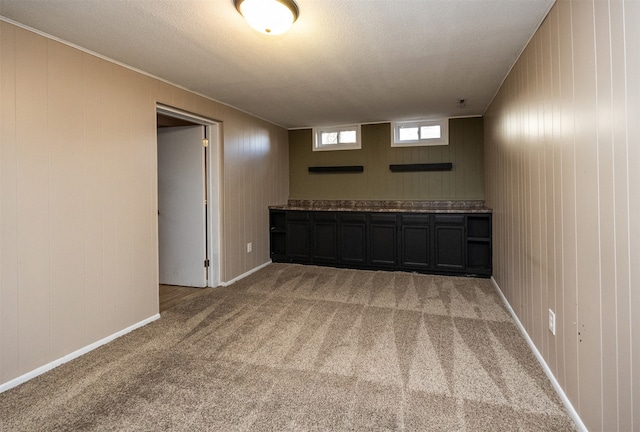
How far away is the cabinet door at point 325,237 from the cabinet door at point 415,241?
1021 millimetres

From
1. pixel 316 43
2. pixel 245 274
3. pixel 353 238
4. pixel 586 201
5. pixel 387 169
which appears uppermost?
pixel 316 43

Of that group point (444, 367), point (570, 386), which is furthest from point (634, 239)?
point (444, 367)

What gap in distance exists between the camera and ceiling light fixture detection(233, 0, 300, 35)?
1.77 m

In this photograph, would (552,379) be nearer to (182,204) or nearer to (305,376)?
(305,376)

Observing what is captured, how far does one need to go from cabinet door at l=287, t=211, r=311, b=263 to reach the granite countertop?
0.48 feet

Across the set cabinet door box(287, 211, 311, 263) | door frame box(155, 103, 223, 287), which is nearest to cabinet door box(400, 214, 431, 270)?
cabinet door box(287, 211, 311, 263)

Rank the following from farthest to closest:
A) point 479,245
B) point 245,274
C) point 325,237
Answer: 1. point 325,237
2. point 245,274
3. point 479,245

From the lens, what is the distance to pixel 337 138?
555 cm

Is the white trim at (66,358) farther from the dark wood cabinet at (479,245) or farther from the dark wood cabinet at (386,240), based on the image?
the dark wood cabinet at (479,245)

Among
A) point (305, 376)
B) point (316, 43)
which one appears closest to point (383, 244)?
point (305, 376)

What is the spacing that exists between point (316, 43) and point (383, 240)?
304 centimetres

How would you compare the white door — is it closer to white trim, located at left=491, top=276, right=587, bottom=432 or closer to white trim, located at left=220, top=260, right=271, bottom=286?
white trim, located at left=220, top=260, right=271, bottom=286

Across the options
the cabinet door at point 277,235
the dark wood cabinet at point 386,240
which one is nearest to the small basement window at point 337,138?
the dark wood cabinet at point 386,240

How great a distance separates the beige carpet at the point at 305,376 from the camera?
1640mm
